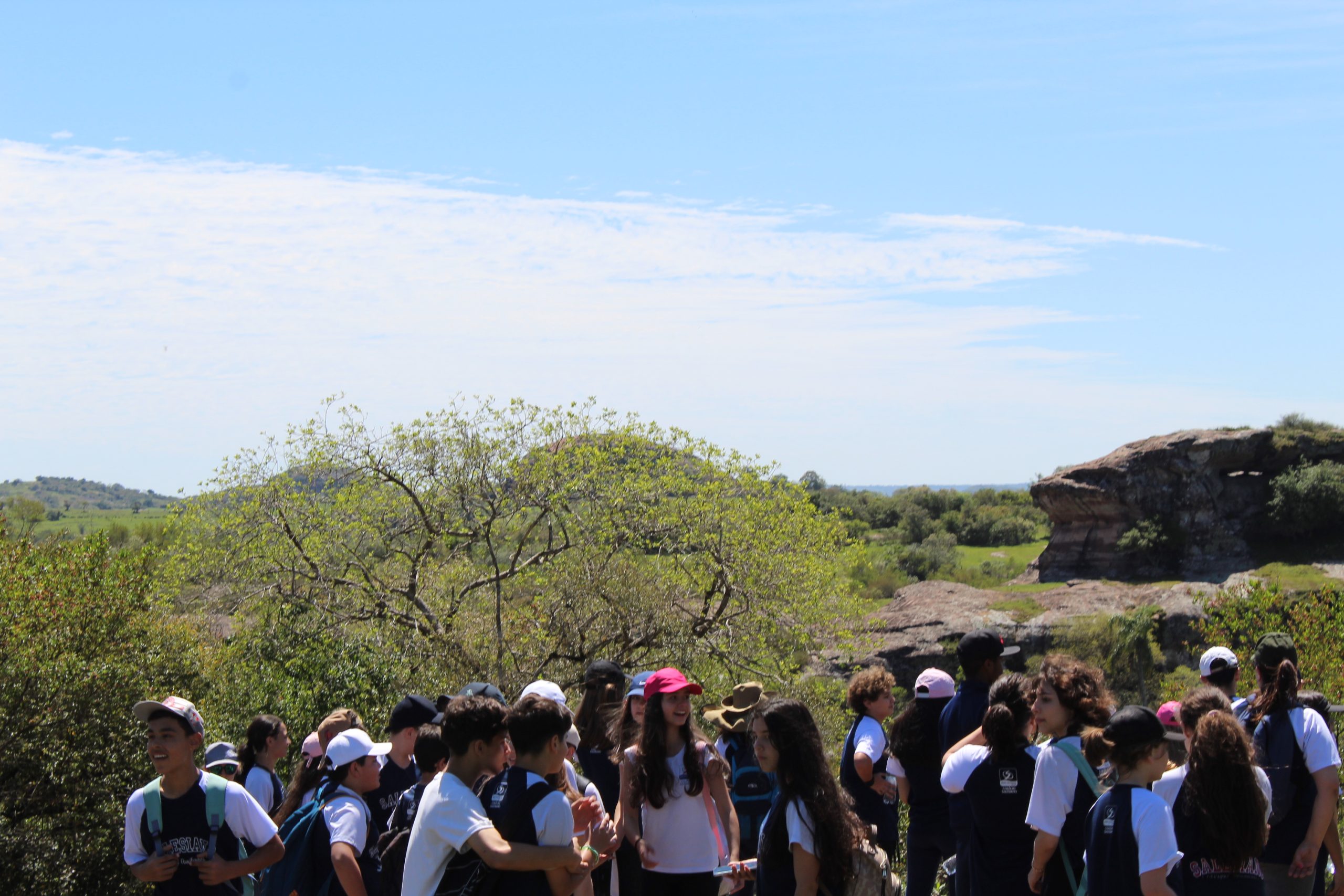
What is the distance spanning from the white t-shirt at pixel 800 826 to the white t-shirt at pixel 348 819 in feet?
6.18

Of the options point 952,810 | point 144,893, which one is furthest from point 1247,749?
point 144,893

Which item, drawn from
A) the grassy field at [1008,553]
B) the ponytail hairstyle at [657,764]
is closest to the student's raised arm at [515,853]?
the ponytail hairstyle at [657,764]

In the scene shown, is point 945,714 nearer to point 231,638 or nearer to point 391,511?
point 391,511

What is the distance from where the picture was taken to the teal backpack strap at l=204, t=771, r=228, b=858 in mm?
4684

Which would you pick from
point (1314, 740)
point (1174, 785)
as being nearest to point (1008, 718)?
point (1174, 785)

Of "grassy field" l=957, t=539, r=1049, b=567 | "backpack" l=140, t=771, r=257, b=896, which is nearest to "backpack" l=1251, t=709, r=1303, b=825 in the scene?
"backpack" l=140, t=771, r=257, b=896

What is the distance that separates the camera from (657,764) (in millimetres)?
5395

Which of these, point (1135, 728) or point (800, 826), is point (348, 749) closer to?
point (800, 826)

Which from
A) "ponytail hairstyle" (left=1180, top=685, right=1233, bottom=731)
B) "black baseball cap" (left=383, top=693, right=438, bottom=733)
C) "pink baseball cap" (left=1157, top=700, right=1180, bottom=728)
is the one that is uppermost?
"black baseball cap" (left=383, top=693, right=438, bottom=733)

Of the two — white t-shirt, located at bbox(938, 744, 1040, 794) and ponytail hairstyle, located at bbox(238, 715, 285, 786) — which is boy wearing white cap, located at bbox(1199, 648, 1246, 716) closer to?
white t-shirt, located at bbox(938, 744, 1040, 794)

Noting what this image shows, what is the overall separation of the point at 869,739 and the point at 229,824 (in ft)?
11.3

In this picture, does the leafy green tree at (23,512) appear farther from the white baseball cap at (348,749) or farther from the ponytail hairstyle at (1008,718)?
the ponytail hairstyle at (1008,718)

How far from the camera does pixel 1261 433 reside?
6444 centimetres

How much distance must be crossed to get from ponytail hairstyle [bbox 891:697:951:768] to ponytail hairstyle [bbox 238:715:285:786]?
11.3 ft
